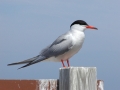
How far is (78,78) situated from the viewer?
3.94 meters

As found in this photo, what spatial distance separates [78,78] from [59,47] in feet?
18.1

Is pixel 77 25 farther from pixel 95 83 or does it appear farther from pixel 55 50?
pixel 95 83

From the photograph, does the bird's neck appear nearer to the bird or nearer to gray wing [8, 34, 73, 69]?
the bird

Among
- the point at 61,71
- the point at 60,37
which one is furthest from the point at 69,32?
the point at 61,71

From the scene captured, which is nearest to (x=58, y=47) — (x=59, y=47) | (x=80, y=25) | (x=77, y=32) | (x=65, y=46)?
(x=59, y=47)

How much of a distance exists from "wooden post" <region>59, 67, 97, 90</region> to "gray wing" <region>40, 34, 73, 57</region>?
16.4 ft

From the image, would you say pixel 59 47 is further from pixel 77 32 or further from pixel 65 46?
pixel 77 32

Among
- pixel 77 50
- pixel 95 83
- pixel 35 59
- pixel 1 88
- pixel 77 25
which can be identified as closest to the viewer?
pixel 1 88

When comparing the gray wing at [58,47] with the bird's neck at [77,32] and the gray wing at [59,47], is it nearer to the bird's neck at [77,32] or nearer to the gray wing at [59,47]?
the gray wing at [59,47]

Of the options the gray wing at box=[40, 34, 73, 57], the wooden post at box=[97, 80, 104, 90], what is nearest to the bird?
the gray wing at box=[40, 34, 73, 57]

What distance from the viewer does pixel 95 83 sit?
13.1ft

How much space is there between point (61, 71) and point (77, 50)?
5087 mm

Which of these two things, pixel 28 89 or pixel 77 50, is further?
pixel 77 50

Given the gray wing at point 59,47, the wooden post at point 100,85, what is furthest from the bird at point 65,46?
the wooden post at point 100,85
